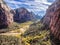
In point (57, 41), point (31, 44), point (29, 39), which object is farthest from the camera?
point (29, 39)

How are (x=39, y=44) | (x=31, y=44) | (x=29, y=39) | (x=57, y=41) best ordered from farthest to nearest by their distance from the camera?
1. (x=29, y=39)
2. (x=31, y=44)
3. (x=39, y=44)
4. (x=57, y=41)

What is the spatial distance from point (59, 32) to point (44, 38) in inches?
948

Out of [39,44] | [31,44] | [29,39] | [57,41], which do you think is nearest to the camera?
[57,41]

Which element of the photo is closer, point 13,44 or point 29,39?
point 13,44

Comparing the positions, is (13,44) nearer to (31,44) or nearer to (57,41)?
(31,44)

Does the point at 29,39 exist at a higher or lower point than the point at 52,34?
lower

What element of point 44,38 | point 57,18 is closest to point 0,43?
point 44,38

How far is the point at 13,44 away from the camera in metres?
156

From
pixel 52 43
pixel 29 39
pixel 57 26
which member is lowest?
pixel 29 39

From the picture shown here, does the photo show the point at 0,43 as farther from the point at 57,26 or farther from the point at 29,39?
the point at 57,26

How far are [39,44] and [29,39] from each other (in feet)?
95.8

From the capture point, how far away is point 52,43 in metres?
150

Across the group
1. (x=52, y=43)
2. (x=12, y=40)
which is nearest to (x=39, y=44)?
(x=52, y=43)

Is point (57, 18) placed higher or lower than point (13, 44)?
higher
